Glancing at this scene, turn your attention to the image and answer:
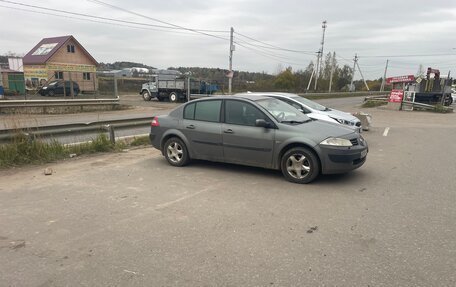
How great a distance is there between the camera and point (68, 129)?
340 inches

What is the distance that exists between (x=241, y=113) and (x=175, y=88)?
2773 centimetres

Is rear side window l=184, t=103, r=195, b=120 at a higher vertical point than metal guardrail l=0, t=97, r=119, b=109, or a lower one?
higher

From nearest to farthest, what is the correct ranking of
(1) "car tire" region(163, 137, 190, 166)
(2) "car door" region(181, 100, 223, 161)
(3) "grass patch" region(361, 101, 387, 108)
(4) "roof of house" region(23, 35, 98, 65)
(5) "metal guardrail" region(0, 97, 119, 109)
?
(2) "car door" region(181, 100, 223, 161) → (1) "car tire" region(163, 137, 190, 166) → (5) "metal guardrail" region(0, 97, 119, 109) → (3) "grass patch" region(361, 101, 387, 108) → (4) "roof of house" region(23, 35, 98, 65)

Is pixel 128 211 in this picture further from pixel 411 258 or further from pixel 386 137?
pixel 386 137

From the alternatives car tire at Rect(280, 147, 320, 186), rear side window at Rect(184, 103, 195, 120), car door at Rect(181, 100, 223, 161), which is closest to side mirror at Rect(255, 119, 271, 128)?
car tire at Rect(280, 147, 320, 186)

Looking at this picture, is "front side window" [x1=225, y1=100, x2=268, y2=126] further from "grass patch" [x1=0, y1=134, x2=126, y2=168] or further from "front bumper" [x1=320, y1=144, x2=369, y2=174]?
"grass patch" [x1=0, y1=134, x2=126, y2=168]

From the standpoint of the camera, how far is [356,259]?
348 centimetres

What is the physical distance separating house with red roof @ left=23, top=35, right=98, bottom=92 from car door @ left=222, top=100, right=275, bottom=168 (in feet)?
133

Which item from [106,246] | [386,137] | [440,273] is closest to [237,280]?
[106,246]

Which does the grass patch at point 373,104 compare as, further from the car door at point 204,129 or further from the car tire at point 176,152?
the car tire at point 176,152

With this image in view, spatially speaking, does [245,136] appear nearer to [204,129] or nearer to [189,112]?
[204,129]

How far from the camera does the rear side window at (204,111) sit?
694cm

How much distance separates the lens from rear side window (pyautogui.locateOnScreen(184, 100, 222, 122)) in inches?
273

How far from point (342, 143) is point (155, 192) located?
310cm
